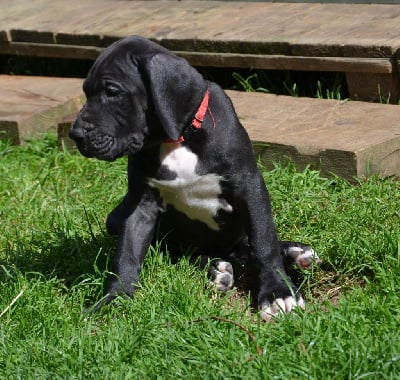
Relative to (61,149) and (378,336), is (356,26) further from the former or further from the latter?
(378,336)

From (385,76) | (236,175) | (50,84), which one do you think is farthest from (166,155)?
(50,84)

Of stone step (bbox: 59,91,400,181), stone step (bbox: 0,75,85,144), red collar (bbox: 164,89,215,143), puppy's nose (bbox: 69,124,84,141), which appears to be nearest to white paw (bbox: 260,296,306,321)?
red collar (bbox: 164,89,215,143)

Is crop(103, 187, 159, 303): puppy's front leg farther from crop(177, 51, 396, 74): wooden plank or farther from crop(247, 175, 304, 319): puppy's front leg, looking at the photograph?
crop(177, 51, 396, 74): wooden plank

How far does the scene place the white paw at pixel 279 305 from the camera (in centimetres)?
411

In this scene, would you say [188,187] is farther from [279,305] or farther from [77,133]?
[279,305]

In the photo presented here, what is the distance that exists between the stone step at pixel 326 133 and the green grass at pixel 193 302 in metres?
0.09

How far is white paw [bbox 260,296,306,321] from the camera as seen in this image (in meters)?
4.11

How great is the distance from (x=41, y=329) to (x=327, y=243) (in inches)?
53.0

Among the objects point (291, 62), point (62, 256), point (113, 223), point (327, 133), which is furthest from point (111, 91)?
point (291, 62)

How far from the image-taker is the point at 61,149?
6.56m

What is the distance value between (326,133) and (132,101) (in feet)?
5.74

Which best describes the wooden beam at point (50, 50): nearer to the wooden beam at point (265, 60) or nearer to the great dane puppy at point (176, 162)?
the wooden beam at point (265, 60)

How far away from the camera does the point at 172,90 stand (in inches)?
162

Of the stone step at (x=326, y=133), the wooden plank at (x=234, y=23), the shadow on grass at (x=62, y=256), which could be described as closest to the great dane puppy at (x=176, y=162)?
the shadow on grass at (x=62, y=256)
